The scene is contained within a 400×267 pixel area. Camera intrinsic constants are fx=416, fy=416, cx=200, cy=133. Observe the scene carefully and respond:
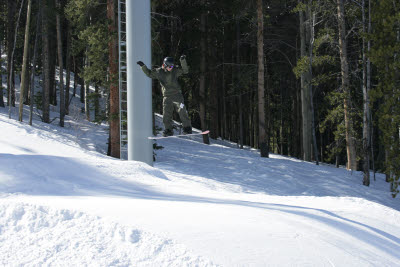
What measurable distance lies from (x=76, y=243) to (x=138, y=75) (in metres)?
7.56

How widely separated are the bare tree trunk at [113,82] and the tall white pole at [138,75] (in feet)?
14.6

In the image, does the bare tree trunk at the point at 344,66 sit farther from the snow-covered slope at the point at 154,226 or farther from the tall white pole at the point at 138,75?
the tall white pole at the point at 138,75

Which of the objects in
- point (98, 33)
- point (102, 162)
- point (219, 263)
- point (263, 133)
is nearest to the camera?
point (219, 263)

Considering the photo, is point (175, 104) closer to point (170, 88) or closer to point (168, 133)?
point (170, 88)

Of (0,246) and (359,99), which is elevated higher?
(359,99)

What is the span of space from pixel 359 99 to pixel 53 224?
20425 mm

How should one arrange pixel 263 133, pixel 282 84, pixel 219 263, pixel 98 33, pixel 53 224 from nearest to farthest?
pixel 219 263, pixel 53 224, pixel 98 33, pixel 263 133, pixel 282 84

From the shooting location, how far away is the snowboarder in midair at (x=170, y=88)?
10.2 metres

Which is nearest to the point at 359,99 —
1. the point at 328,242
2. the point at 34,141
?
the point at 34,141

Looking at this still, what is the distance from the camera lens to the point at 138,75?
11.5 meters

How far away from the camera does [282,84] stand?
35125 millimetres

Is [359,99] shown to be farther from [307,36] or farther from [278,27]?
[278,27]

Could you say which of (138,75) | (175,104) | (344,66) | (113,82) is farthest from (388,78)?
(113,82)

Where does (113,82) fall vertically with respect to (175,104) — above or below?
above
